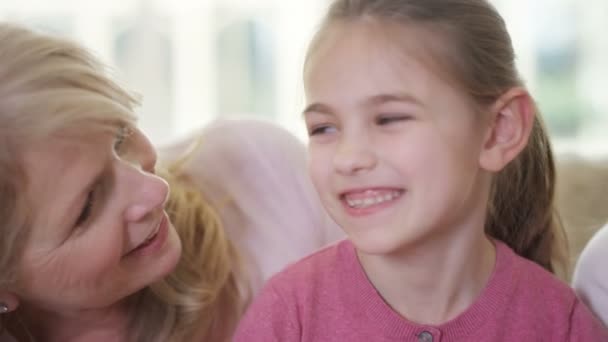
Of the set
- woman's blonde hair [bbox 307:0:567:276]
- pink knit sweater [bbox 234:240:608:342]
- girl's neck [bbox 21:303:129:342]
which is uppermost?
woman's blonde hair [bbox 307:0:567:276]

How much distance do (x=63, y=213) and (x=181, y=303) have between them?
345 mm

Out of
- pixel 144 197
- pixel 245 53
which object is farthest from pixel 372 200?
pixel 245 53

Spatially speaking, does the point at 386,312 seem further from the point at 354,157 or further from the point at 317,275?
the point at 354,157

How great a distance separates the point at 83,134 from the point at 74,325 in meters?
0.38

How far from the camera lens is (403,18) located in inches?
43.0

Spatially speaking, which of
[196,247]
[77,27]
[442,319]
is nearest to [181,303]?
[196,247]

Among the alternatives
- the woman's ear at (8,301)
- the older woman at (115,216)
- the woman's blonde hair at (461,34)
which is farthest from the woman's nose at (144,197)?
the woman's blonde hair at (461,34)

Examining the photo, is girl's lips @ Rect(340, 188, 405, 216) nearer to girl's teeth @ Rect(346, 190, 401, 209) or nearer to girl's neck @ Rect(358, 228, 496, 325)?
girl's teeth @ Rect(346, 190, 401, 209)

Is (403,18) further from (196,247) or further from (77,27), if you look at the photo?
(77,27)

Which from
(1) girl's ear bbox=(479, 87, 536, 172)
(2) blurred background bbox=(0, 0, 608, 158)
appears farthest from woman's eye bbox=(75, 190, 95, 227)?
(2) blurred background bbox=(0, 0, 608, 158)

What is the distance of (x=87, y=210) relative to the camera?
117 cm

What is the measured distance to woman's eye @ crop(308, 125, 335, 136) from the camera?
113 centimetres

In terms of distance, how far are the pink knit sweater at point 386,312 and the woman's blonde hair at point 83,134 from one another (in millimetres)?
177

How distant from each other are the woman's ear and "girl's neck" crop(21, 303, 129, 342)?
120mm
